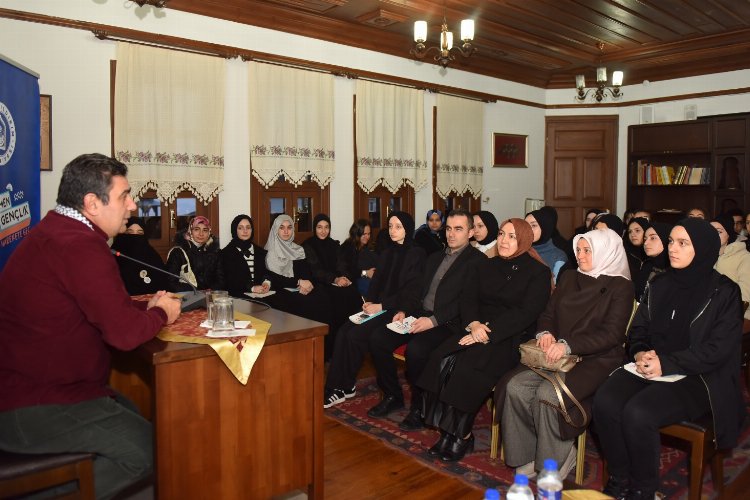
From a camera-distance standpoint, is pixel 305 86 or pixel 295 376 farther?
pixel 305 86

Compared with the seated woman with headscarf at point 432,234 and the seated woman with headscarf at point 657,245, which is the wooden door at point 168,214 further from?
the seated woman with headscarf at point 657,245

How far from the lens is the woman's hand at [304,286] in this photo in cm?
524

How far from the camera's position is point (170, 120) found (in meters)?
4.98

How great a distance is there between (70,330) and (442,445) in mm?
1960

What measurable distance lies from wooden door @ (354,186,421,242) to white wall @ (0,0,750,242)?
0.40ft

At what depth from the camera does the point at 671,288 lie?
2.82m

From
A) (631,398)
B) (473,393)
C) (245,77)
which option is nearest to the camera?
(631,398)

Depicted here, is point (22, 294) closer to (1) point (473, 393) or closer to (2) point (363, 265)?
(1) point (473, 393)

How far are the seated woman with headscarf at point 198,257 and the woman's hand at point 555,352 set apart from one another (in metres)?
2.98

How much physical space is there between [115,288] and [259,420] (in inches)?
29.3

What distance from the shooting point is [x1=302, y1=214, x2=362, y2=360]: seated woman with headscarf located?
5414mm

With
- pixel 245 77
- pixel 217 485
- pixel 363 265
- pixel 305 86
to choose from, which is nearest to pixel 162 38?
pixel 245 77

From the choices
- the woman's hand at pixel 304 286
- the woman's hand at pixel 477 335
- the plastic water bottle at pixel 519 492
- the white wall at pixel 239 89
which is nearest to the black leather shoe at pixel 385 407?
the woman's hand at pixel 477 335

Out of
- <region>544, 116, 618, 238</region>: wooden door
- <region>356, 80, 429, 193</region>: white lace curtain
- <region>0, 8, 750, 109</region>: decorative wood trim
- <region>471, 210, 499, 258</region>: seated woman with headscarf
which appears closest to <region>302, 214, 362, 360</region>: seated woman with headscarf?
<region>356, 80, 429, 193</region>: white lace curtain
